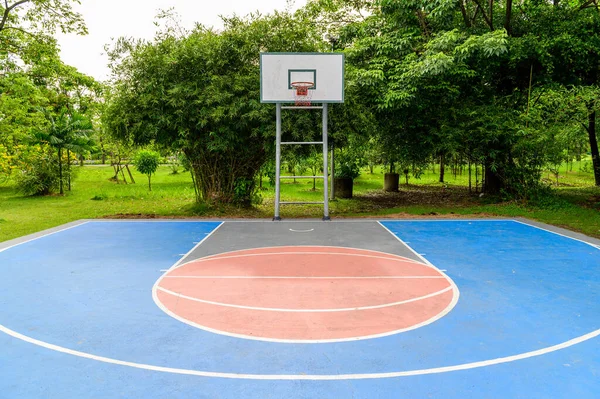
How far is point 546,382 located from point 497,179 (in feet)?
35.3

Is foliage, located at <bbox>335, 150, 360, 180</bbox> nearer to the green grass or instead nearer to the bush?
the green grass

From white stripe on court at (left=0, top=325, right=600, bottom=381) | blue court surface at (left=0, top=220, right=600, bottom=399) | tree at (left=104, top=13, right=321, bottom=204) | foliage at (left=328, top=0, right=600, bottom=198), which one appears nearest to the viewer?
blue court surface at (left=0, top=220, right=600, bottom=399)

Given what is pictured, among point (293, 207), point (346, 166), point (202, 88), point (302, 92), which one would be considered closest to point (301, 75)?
point (302, 92)

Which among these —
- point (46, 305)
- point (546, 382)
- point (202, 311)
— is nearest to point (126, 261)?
point (46, 305)

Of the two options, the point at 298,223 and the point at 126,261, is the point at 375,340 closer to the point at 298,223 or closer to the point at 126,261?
the point at 126,261

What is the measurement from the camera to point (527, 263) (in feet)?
18.4

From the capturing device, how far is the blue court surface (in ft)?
8.66

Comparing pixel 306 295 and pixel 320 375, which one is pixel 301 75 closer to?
pixel 306 295

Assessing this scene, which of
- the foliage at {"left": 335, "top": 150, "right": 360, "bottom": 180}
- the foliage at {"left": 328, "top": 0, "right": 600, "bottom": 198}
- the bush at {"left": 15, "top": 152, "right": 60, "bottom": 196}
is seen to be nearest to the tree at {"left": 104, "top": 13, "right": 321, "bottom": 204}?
the foliage at {"left": 328, "top": 0, "right": 600, "bottom": 198}

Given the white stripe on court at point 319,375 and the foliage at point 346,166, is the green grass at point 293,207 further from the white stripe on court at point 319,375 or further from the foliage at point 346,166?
the white stripe on court at point 319,375

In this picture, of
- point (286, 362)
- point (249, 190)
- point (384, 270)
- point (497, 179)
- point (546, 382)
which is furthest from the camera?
point (497, 179)

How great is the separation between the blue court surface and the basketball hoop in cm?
456

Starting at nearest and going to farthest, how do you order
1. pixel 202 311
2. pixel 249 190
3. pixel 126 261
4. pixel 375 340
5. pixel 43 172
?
1. pixel 375 340
2. pixel 202 311
3. pixel 126 261
4. pixel 249 190
5. pixel 43 172

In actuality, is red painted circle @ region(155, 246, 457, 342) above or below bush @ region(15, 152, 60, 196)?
below
